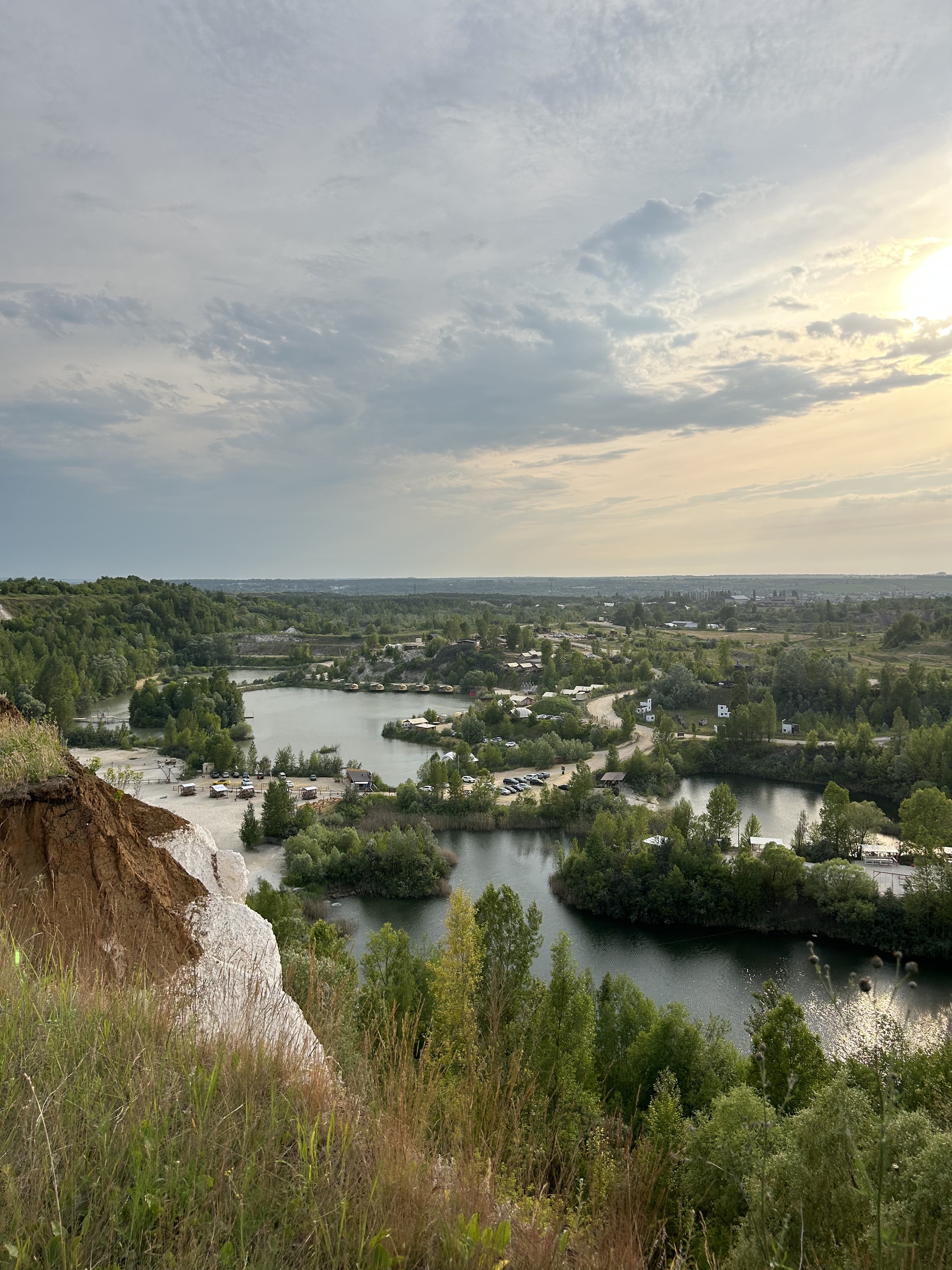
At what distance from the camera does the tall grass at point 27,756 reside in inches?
154

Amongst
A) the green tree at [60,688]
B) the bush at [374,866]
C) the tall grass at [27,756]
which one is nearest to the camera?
the tall grass at [27,756]

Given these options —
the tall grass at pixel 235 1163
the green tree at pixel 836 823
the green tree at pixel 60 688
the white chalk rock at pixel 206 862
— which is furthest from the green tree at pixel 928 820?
the green tree at pixel 60 688

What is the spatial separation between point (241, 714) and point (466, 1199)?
157ft

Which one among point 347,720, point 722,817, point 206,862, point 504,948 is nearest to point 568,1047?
point 504,948

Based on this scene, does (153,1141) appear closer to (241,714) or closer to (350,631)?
(241,714)

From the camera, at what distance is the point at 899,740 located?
3195 cm

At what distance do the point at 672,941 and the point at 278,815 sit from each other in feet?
43.2

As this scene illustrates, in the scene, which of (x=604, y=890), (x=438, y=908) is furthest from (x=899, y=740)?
(x=438, y=908)

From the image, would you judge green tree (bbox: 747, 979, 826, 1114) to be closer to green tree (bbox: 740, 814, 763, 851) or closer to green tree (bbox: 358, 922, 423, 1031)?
green tree (bbox: 358, 922, 423, 1031)

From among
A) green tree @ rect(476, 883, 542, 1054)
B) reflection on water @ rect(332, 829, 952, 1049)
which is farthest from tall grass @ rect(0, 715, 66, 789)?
reflection on water @ rect(332, 829, 952, 1049)

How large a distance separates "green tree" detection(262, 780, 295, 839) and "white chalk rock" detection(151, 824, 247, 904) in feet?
67.1

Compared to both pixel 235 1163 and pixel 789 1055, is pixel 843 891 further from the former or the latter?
pixel 235 1163

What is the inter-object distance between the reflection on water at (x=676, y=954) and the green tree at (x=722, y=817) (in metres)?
3.48

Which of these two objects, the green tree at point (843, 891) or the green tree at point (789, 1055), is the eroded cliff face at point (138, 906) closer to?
the green tree at point (789, 1055)
